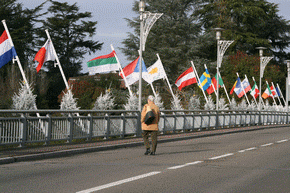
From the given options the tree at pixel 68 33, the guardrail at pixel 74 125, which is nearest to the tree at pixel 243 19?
the tree at pixel 68 33

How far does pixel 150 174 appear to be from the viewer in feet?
33.2

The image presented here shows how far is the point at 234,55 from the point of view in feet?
219

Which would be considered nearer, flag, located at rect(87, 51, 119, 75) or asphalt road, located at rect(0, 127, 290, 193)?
asphalt road, located at rect(0, 127, 290, 193)

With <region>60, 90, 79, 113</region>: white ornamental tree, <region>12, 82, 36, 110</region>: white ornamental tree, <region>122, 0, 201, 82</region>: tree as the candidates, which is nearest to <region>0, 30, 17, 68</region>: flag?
<region>12, 82, 36, 110</region>: white ornamental tree

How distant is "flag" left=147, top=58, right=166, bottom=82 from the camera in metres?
32.4

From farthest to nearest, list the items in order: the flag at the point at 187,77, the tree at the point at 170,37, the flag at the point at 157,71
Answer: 1. the tree at the point at 170,37
2. the flag at the point at 187,77
3. the flag at the point at 157,71

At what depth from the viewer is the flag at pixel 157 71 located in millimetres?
32438

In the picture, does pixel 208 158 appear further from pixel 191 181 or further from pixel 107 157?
pixel 191 181

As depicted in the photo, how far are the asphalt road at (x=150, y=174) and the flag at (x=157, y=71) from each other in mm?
18330

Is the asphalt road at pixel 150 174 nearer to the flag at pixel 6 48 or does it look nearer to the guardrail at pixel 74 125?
the guardrail at pixel 74 125

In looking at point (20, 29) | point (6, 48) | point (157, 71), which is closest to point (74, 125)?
point (6, 48)

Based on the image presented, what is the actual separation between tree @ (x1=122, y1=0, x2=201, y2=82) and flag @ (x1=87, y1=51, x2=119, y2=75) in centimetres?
3150

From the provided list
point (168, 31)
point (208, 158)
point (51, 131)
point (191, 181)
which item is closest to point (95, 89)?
point (168, 31)

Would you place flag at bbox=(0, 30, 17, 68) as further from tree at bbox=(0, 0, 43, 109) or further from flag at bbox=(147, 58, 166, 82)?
tree at bbox=(0, 0, 43, 109)
